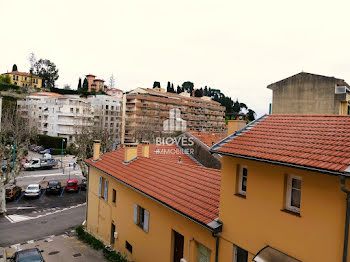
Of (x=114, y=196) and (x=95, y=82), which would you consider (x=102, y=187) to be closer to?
(x=114, y=196)

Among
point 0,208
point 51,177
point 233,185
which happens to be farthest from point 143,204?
point 51,177

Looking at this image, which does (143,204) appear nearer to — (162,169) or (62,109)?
(162,169)

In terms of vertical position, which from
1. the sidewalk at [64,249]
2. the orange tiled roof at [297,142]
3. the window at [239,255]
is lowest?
the sidewalk at [64,249]

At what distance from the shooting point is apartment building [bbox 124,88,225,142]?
211ft

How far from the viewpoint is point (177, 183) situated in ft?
38.3

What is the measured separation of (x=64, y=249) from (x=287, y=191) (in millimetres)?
14792

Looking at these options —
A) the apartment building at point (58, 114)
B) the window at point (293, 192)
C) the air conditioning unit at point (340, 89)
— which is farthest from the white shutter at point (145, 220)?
the apartment building at point (58, 114)

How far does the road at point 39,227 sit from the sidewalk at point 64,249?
1.23m

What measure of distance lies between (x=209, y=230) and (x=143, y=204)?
492 centimetres

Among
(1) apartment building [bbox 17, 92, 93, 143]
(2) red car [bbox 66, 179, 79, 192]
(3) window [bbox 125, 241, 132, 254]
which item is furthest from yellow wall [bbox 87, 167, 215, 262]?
(1) apartment building [bbox 17, 92, 93, 143]

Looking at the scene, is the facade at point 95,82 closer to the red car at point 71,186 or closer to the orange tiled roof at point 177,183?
the red car at point 71,186

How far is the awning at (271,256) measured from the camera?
598 cm

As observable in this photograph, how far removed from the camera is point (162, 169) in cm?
1380

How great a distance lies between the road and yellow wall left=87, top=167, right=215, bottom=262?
366 centimetres
